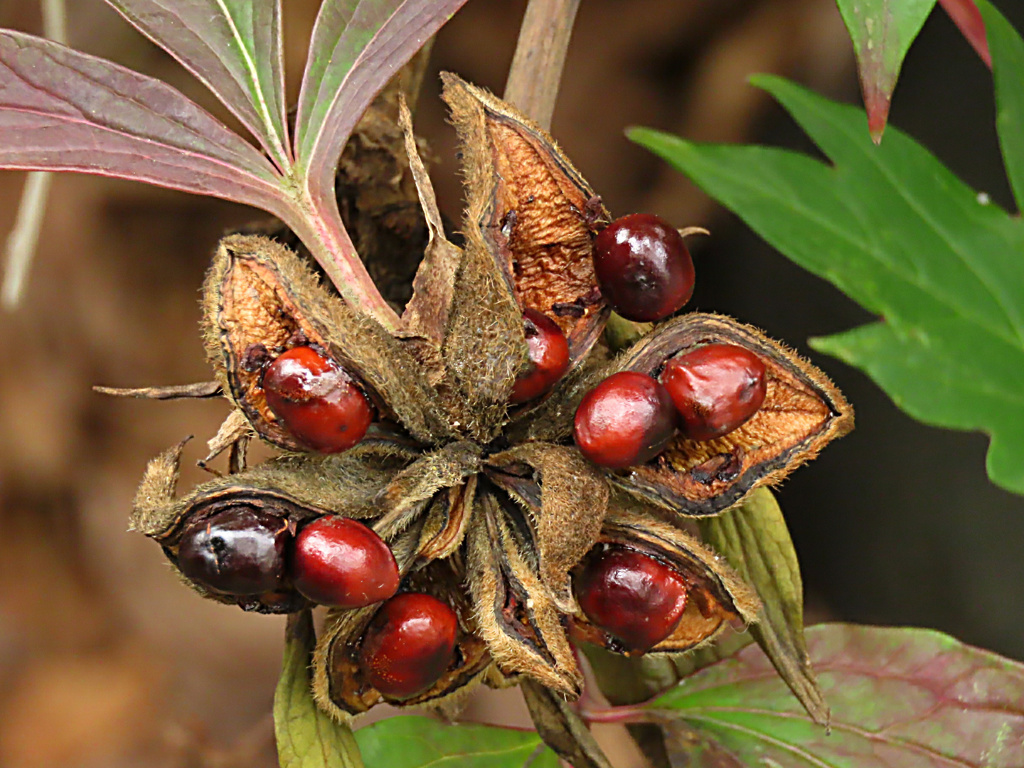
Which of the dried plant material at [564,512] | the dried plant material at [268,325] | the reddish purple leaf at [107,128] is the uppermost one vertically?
the reddish purple leaf at [107,128]

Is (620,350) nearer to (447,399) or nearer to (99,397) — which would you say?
(447,399)

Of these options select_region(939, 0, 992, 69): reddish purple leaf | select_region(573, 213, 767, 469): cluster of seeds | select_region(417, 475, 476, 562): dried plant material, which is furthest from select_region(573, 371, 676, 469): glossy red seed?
select_region(939, 0, 992, 69): reddish purple leaf

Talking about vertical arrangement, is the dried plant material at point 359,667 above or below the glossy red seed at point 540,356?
below

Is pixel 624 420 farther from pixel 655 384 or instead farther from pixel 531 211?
pixel 531 211

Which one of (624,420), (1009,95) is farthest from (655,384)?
(1009,95)

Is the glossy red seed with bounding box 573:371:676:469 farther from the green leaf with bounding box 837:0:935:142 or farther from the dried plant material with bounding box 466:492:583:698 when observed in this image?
the green leaf with bounding box 837:0:935:142

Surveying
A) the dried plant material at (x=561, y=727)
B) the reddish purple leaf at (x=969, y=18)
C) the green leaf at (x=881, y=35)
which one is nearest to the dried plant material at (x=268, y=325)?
the dried plant material at (x=561, y=727)

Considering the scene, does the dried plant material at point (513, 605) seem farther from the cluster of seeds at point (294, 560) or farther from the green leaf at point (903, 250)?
the green leaf at point (903, 250)

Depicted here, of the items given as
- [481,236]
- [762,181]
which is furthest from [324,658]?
[762,181]
